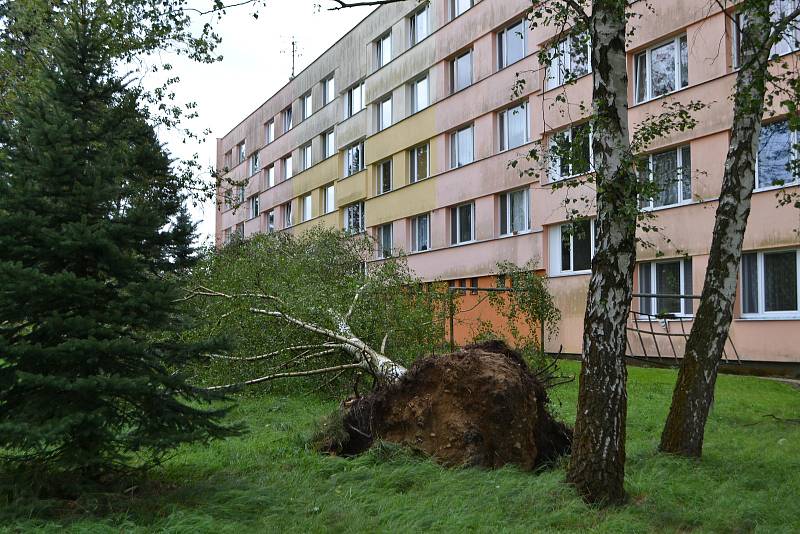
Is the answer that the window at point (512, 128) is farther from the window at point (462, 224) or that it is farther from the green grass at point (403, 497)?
the green grass at point (403, 497)

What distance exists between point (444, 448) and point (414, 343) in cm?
514

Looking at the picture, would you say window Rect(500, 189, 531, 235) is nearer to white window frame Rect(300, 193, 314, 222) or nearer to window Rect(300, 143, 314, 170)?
white window frame Rect(300, 193, 314, 222)

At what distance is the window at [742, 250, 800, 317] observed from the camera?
1661 cm

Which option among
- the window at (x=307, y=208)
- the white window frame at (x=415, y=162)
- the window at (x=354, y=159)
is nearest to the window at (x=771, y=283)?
the white window frame at (x=415, y=162)

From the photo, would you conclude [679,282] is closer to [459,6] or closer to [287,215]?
[459,6]

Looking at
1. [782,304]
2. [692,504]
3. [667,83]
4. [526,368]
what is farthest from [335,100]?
[692,504]

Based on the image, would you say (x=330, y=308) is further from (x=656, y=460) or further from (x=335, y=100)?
(x=335, y=100)

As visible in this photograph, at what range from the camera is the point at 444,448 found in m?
7.28

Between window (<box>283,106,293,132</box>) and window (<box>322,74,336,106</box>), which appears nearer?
window (<box>322,74,336,106</box>)

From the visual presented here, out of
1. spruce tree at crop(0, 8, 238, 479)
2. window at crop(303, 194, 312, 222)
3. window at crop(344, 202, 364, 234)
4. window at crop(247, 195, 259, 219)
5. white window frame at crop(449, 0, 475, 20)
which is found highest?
white window frame at crop(449, 0, 475, 20)

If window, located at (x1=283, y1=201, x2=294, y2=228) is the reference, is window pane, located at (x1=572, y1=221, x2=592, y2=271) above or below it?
below

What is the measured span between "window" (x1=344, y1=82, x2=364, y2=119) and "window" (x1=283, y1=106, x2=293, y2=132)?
29.2 feet

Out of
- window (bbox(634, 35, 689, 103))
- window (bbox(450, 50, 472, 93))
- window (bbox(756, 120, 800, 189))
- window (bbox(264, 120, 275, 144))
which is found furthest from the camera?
window (bbox(264, 120, 275, 144))

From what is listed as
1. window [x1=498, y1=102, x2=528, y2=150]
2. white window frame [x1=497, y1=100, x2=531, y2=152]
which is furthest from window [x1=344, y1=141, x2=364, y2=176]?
window [x1=498, y1=102, x2=528, y2=150]
